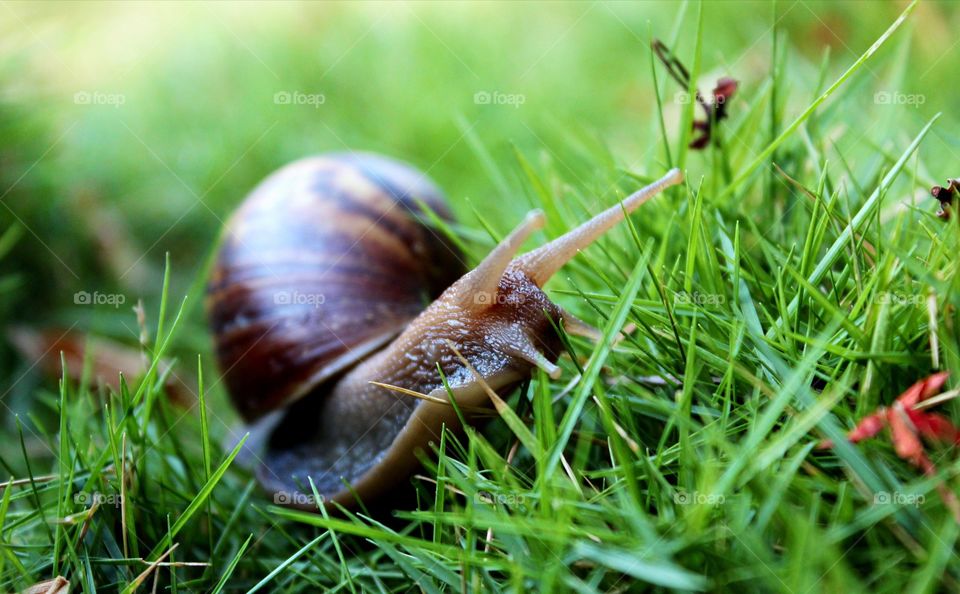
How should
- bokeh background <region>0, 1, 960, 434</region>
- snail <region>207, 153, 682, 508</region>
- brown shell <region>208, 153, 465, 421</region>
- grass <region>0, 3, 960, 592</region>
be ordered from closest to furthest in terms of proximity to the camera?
grass <region>0, 3, 960, 592</region>, snail <region>207, 153, 682, 508</region>, brown shell <region>208, 153, 465, 421</region>, bokeh background <region>0, 1, 960, 434</region>

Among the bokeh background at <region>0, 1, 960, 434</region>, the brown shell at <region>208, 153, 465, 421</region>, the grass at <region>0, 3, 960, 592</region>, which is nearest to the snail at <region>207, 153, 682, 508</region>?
the brown shell at <region>208, 153, 465, 421</region>

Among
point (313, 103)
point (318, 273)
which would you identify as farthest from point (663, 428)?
point (313, 103)

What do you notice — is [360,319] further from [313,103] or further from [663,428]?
[313,103]

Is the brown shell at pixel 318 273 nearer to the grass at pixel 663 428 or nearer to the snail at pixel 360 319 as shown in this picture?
the snail at pixel 360 319

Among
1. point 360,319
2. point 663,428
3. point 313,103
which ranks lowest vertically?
point 663,428

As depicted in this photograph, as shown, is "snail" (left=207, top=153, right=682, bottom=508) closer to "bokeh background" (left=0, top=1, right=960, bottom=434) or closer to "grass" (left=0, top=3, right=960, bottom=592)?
"grass" (left=0, top=3, right=960, bottom=592)

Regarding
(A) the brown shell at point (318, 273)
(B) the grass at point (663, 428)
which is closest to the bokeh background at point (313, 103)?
(B) the grass at point (663, 428)

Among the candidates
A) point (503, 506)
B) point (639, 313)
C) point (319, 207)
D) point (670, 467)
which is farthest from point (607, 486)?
point (319, 207)
